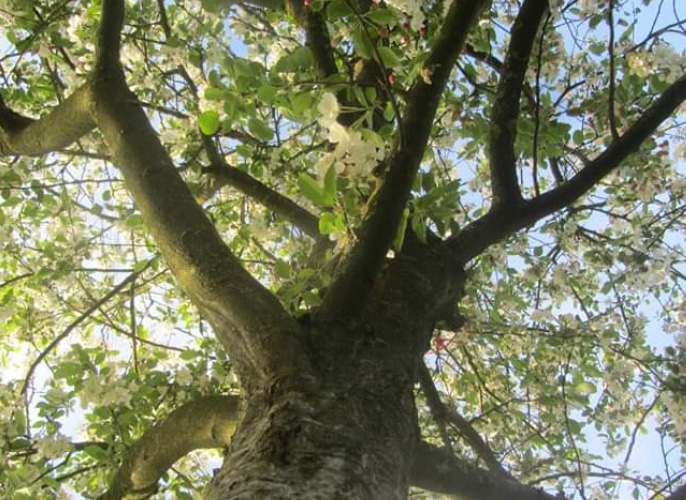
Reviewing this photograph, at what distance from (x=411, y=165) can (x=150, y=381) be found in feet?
5.79

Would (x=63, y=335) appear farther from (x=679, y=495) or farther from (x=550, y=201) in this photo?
(x=679, y=495)

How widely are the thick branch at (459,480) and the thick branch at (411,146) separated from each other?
81 cm

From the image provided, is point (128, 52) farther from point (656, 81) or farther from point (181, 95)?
point (656, 81)

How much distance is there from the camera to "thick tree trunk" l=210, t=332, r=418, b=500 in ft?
3.60

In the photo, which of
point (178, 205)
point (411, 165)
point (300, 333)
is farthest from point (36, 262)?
point (411, 165)

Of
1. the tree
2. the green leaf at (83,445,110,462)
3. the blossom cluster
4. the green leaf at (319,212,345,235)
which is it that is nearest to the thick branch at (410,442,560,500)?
the tree

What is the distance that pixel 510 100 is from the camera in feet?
6.89

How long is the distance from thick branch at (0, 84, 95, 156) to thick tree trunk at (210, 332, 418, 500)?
54.2 inches

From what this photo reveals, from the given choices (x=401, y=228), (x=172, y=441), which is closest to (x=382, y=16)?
(x=401, y=228)

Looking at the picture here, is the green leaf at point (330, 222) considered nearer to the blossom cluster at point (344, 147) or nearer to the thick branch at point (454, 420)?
the blossom cluster at point (344, 147)

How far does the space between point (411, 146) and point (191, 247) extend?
0.69 m

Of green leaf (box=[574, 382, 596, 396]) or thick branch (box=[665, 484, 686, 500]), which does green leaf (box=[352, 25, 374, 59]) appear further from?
green leaf (box=[574, 382, 596, 396])

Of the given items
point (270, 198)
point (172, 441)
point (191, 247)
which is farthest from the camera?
point (270, 198)

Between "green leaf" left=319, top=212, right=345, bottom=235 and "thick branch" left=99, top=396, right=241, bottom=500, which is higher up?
"green leaf" left=319, top=212, right=345, bottom=235
